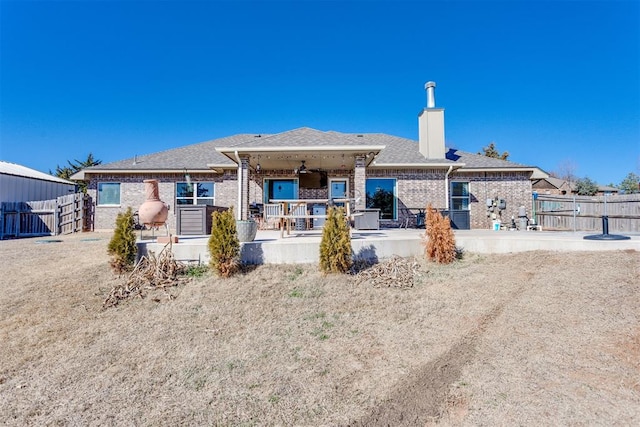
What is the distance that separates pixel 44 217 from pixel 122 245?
1021cm

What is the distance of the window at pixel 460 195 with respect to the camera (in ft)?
44.0

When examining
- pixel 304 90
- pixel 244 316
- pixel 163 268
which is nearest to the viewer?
pixel 244 316

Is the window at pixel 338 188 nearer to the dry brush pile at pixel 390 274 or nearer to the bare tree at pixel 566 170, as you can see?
the dry brush pile at pixel 390 274

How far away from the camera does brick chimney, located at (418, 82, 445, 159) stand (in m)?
13.5

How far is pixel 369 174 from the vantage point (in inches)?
517

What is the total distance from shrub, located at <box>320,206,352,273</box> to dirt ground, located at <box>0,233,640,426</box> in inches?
12.2

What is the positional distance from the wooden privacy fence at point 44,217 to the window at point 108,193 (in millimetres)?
642

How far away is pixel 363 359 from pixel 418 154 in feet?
38.1

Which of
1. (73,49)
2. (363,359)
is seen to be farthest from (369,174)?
(73,49)

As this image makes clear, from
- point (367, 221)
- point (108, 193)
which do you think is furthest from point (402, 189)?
point (108, 193)

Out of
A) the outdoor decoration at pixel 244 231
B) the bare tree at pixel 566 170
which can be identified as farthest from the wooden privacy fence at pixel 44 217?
the bare tree at pixel 566 170

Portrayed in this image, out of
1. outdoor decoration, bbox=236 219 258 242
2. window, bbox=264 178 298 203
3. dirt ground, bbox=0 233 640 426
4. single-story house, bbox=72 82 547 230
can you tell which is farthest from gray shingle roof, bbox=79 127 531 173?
dirt ground, bbox=0 233 640 426

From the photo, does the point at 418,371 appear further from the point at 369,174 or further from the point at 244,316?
the point at 369,174

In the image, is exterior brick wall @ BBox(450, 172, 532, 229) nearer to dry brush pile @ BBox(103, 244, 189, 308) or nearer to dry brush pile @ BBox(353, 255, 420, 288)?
dry brush pile @ BBox(353, 255, 420, 288)
